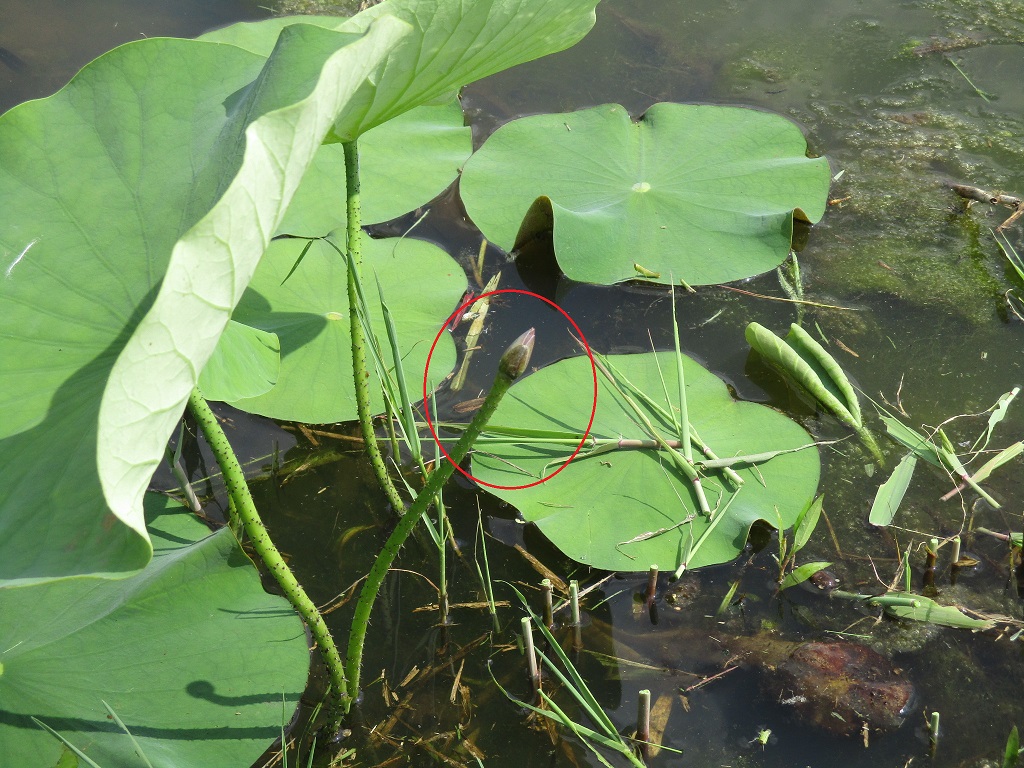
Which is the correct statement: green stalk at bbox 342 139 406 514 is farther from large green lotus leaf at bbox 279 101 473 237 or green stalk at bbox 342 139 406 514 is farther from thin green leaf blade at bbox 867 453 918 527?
thin green leaf blade at bbox 867 453 918 527

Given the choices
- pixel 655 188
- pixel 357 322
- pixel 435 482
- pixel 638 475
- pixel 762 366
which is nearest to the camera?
pixel 435 482

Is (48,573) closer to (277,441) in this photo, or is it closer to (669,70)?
(277,441)

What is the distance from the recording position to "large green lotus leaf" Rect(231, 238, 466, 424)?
2.21m

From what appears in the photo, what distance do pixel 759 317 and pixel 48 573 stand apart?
200 centimetres

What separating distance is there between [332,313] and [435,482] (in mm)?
1195

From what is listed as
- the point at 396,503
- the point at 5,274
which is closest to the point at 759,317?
the point at 396,503

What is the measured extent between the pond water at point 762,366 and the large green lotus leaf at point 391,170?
0.15 m

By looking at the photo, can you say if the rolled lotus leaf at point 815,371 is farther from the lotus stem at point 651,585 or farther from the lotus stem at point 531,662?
the lotus stem at point 531,662

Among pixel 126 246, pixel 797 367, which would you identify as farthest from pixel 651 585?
pixel 126 246

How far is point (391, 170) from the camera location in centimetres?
273

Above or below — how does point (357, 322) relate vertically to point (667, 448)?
above

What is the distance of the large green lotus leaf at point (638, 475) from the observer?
1.96 meters

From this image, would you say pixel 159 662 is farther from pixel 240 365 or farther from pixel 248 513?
pixel 240 365

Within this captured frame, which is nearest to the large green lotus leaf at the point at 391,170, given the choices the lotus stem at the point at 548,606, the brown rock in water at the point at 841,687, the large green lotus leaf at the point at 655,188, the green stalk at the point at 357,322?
the large green lotus leaf at the point at 655,188
